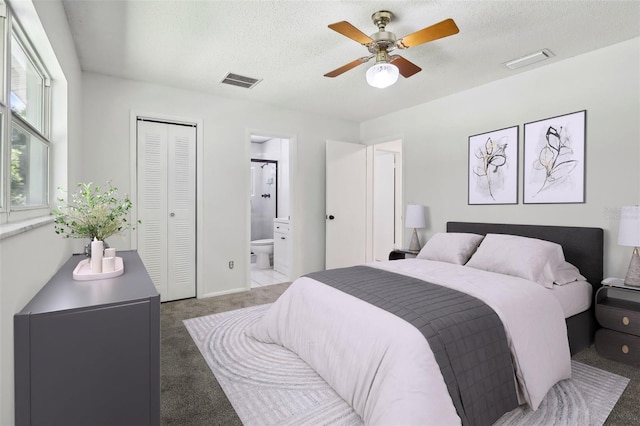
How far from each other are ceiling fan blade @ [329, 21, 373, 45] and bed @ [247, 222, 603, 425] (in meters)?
1.64

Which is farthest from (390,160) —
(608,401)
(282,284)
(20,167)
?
(20,167)

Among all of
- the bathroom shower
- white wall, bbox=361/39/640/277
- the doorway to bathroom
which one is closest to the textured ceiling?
white wall, bbox=361/39/640/277

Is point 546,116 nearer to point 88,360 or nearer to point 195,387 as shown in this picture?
point 195,387

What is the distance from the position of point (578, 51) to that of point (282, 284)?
4.04 m

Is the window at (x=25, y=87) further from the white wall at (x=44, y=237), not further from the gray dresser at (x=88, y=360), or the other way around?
the gray dresser at (x=88, y=360)

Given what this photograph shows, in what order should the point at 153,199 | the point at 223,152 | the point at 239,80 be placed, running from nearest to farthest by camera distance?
the point at 239,80, the point at 153,199, the point at 223,152

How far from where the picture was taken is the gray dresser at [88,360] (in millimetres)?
1082

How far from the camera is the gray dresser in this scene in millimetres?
1082

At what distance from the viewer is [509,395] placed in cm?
172

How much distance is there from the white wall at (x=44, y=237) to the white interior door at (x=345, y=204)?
3012mm

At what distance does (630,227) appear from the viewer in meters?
2.36

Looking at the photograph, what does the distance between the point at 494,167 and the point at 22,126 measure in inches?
151

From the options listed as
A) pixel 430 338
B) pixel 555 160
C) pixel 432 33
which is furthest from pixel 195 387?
pixel 555 160

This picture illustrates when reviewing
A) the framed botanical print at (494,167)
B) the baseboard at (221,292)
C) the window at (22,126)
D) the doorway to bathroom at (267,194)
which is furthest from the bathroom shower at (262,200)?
the window at (22,126)
